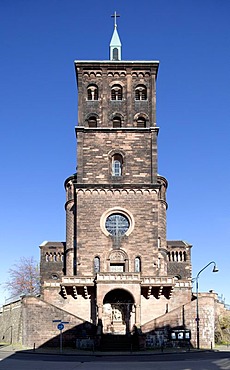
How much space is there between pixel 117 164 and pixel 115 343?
17784mm

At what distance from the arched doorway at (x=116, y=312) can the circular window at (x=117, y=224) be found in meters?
5.64

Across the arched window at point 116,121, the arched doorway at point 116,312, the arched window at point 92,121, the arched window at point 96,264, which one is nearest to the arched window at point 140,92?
the arched window at point 116,121

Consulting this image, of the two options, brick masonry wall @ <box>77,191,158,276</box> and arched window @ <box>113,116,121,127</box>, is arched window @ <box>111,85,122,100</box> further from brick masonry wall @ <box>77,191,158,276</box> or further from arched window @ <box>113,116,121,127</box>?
brick masonry wall @ <box>77,191,158,276</box>

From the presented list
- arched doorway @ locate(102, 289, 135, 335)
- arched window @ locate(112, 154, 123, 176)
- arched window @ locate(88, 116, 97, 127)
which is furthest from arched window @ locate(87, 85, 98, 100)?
arched doorway @ locate(102, 289, 135, 335)

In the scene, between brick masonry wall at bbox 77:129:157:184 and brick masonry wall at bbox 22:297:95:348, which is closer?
brick masonry wall at bbox 22:297:95:348

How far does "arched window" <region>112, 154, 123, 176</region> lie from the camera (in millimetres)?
52281

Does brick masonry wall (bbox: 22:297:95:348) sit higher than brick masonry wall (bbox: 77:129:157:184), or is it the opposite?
brick masonry wall (bbox: 77:129:157:184)

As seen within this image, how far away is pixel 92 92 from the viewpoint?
5500 centimetres

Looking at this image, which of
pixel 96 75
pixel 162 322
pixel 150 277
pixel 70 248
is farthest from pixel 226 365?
pixel 96 75

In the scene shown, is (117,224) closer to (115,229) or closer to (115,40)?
(115,229)

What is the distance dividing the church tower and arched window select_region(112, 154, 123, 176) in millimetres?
97

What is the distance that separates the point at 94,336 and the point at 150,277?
7614 millimetres

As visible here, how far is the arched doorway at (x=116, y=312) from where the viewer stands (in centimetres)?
4697

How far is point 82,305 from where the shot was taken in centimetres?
4672
